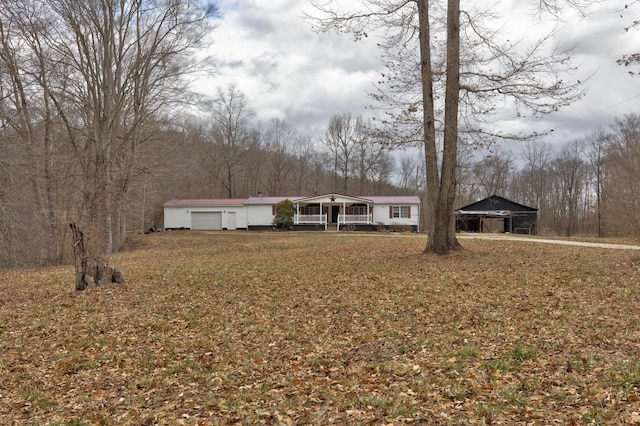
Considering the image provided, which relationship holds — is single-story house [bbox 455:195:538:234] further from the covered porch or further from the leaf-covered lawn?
the leaf-covered lawn

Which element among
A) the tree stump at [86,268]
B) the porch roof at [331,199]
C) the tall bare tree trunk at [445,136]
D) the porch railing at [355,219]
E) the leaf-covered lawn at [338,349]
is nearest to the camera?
the leaf-covered lawn at [338,349]

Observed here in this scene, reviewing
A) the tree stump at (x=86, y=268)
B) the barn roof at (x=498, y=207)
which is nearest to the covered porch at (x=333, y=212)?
the barn roof at (x=498, y=207)

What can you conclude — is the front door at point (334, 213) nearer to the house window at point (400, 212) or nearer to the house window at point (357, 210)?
the house window at point (357, 210)

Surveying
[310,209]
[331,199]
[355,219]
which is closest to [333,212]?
[310,209]

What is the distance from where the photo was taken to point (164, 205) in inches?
1649

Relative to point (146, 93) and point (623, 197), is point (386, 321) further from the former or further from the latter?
point (623, 197)

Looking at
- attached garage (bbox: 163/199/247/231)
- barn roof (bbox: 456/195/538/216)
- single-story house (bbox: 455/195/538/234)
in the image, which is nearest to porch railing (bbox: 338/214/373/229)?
single-story house (bbox: 455/195/538/234)

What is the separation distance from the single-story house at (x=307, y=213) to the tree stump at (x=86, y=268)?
30281 millimetres

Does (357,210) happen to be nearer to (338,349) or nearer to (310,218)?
(310,218)

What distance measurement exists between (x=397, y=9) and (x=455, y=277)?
838 centimetres

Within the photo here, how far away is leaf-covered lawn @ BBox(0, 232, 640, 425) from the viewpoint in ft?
13.3

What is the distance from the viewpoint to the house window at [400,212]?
134 ft

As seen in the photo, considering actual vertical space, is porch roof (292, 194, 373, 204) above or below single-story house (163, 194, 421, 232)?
above

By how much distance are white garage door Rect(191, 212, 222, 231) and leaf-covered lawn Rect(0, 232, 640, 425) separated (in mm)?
31863
